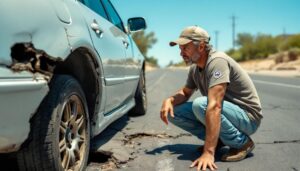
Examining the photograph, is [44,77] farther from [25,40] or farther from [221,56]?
[221,56]

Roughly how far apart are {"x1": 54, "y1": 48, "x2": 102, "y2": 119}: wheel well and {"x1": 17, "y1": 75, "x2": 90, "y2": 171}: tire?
0.24 m

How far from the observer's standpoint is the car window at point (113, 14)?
529 centimetres

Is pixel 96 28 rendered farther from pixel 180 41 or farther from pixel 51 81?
pixel 51 81

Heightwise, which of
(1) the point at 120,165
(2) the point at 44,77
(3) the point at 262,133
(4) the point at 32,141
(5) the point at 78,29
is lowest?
(3) the point at 262,133

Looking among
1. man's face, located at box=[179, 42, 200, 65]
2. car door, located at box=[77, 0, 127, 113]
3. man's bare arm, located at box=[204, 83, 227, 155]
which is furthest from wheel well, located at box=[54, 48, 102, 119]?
man's bare arm, located at box=[204, 83, 227, 155]

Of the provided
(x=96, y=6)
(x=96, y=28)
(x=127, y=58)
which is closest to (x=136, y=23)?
(x=127, y=58)

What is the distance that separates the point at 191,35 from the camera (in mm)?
3898

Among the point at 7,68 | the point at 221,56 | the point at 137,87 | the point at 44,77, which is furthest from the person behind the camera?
the point at 137,87

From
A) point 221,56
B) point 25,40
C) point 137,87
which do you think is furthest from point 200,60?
point 137,87

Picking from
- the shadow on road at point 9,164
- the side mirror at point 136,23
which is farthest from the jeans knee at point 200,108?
the side mirror at point 136,23

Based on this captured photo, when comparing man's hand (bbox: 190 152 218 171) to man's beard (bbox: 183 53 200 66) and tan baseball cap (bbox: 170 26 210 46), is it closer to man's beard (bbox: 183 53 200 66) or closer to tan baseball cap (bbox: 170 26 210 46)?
man's beard (bbox: 183 53 200 66)

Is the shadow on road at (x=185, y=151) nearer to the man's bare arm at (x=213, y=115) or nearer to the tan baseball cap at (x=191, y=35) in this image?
the man's bare arm at (x=213, y=115)

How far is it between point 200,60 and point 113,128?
214cm

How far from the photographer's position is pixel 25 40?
2445mm
